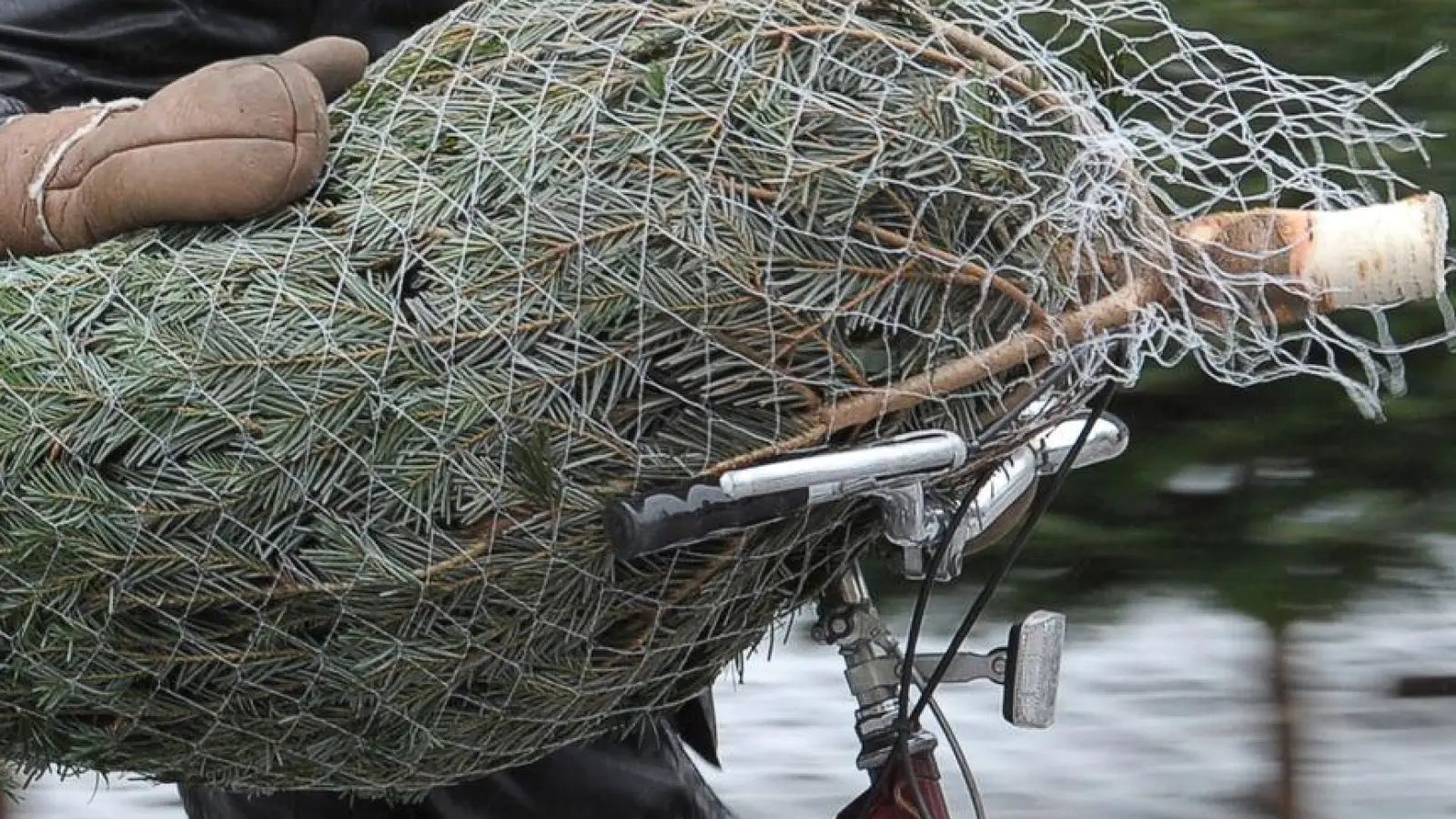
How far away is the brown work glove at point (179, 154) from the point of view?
1.58 metres

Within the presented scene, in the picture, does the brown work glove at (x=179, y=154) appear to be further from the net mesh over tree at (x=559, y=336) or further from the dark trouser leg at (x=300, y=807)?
the dark trouser leg at (x=300, y=807)

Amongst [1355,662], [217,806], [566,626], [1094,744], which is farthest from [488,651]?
[1094,744]

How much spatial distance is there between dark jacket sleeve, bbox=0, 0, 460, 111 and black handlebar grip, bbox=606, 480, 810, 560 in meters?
0.73

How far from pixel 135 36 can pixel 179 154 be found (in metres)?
0.44

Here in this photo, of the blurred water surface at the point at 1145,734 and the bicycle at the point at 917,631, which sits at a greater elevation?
the bicycle at the point at 917,631

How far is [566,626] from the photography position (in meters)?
1.60

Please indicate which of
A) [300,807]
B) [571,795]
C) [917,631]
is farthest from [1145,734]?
[917,631]

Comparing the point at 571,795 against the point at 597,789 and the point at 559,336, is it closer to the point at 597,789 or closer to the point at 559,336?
the point at 597,789

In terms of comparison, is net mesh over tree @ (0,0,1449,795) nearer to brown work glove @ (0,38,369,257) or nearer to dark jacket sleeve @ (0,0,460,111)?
brown work glove @ (0,38,369,257)

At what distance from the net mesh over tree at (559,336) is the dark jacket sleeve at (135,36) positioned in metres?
0.36

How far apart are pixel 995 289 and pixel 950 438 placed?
4.1 inches

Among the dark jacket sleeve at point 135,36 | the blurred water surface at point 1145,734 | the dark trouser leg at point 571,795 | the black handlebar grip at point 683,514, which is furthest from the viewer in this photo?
the blurred water surface at point 1145,734

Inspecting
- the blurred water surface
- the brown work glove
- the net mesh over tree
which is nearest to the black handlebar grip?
the net mesh over tree

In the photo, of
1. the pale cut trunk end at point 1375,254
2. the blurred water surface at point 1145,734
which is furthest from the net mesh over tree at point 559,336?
the blurred water surface at point 1145,734
